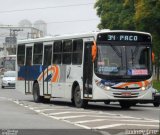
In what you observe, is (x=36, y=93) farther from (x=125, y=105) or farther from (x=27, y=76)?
(x=125, y=105)

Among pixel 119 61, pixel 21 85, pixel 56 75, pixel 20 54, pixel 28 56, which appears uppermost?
pixel 20 54

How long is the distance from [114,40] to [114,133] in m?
10.2

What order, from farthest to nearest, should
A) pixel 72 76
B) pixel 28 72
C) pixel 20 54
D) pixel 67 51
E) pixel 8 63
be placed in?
pixel 8 63 → pixel 20 54 → pixel 28 72 → pixel 67 51 → pixel 72 76

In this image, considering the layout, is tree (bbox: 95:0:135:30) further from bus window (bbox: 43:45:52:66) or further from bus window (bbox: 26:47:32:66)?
bus window (bbox: 43:45:52:66)

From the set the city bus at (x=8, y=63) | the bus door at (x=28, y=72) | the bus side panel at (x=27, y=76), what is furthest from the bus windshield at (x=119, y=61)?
the city bus at (x=8, y=63)

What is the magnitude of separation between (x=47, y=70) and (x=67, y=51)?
2.52 meters

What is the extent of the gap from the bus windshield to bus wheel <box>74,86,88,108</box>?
1631mm

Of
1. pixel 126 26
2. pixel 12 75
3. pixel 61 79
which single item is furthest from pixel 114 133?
pixel 126 26

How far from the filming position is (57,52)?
92.6ft

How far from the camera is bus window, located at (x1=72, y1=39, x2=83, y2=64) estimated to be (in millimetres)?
25641

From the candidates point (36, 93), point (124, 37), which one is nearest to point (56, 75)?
point (36, 93)

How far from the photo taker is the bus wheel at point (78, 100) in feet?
83.6

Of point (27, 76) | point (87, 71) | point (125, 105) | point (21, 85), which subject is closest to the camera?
point (87, 71)

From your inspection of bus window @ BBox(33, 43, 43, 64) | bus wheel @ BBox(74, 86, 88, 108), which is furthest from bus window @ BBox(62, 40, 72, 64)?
bus window @ BBox(33, 43, 43, 64)
